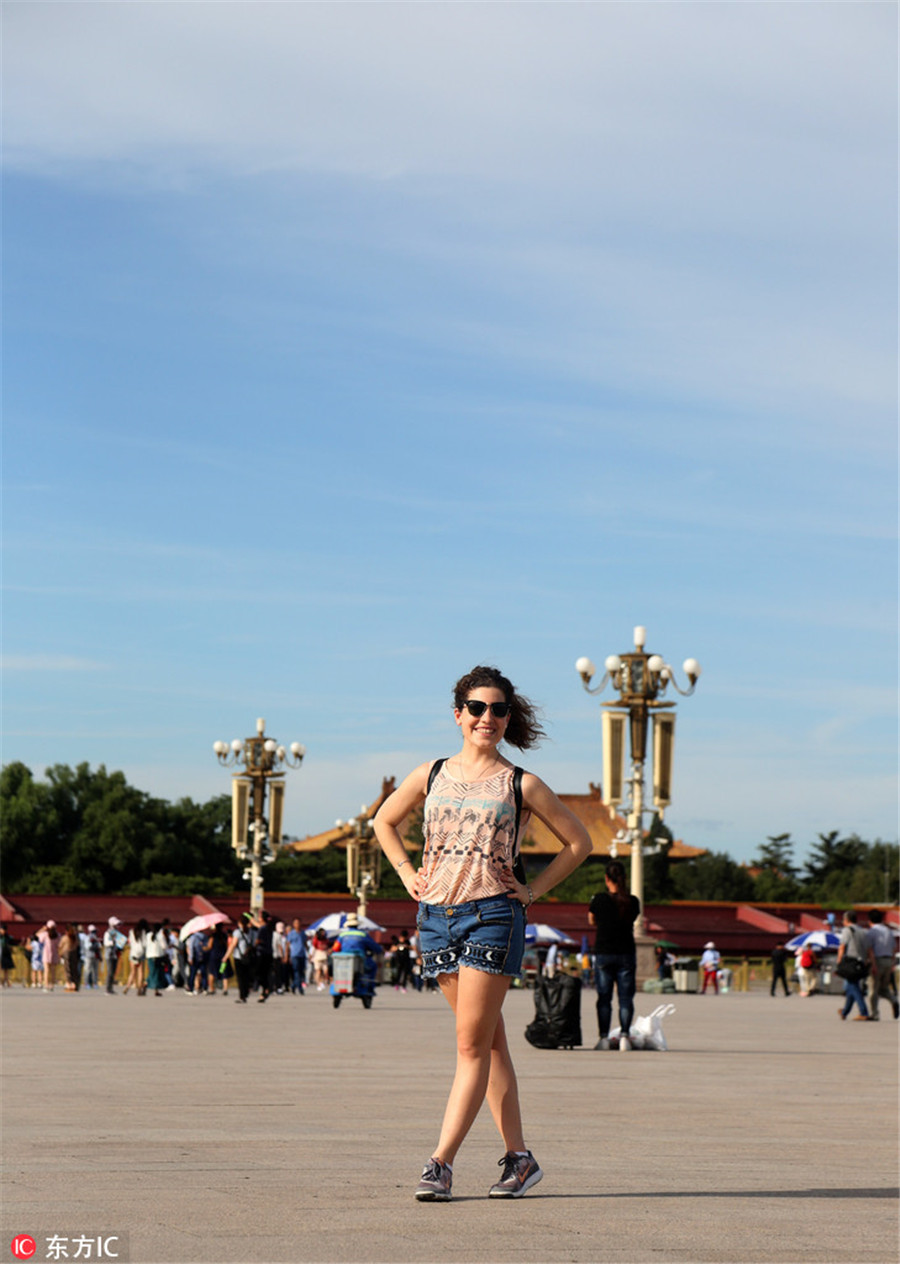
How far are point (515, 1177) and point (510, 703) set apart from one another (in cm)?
168

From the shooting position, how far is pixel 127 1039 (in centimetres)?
1709

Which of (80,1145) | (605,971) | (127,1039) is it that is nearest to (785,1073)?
(605,971)

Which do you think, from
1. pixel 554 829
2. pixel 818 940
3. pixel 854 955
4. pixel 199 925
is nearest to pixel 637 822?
pixel 199 925

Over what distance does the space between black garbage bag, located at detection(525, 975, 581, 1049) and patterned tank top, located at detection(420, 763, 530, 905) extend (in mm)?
9905

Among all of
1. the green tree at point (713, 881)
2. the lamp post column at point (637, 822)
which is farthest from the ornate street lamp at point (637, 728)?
the green tree at point (713, 881)

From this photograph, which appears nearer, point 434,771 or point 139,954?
point 434,771

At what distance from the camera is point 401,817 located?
657 cm

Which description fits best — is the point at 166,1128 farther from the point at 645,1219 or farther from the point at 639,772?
the point at 639,772

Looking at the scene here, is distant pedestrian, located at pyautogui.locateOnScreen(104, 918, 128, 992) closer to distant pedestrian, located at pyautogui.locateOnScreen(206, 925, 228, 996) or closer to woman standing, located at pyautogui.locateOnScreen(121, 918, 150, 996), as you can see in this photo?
woman standing, located at pyautogui.locateOnScreen(121, 918, 150, 996)

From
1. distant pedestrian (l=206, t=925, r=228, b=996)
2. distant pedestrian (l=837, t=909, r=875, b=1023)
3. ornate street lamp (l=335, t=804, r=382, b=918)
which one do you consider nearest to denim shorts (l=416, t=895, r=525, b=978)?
distant pedestrian (l=837, t=909, r=875, b=1023)

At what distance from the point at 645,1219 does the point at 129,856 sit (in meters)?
85.8

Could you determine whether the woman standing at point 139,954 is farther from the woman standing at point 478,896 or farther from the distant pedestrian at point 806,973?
the woman standing at point 478,896

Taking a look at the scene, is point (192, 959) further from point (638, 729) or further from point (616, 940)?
point (616, 940)

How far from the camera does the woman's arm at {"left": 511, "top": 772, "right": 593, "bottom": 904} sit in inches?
248
